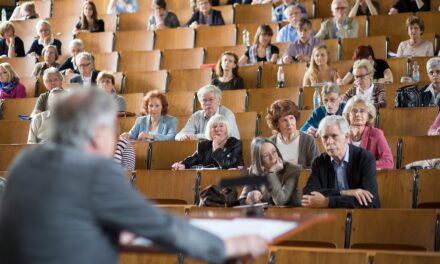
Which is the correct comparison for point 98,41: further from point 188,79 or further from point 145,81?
point 188,79

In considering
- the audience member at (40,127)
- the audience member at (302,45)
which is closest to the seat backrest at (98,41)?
the audience member at (302,45)

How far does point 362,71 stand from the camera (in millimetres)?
6625

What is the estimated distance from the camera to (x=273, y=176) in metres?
4.92

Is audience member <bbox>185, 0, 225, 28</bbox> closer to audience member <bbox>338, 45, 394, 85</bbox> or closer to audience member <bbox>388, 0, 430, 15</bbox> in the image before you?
audience member <bbox>388, 0, 430, 15</bbox>

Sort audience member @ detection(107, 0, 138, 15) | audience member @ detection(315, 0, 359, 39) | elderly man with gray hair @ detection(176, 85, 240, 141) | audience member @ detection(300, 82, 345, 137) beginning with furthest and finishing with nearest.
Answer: audience member @ detection(107, 0, 138, 15)
audience member @ detection(315, 0, 359, 39)
elderly man with gray hair @ detection(176, 85, 240, 141)
audience member @ detection(300, 82, 345, 137)

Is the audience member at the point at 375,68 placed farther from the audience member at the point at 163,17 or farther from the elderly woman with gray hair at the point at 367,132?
the audience member at the point at 163,17

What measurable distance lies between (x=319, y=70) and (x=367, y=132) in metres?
1.90

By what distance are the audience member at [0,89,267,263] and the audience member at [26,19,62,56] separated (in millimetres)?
7323

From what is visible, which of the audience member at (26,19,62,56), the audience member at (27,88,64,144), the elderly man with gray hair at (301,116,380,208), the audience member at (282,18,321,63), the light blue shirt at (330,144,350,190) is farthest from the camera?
the audience member at (26,19,62,56)

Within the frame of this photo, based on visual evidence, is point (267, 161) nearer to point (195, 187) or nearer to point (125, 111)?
point (195, 187)

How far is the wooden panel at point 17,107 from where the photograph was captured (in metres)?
7.96

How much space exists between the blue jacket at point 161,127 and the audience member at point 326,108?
1.04 m

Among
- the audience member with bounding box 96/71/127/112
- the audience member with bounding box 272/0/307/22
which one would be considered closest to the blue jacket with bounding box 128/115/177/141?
the audience member with bounding box 96/71/127/112

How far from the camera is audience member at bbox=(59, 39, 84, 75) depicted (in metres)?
8.61
